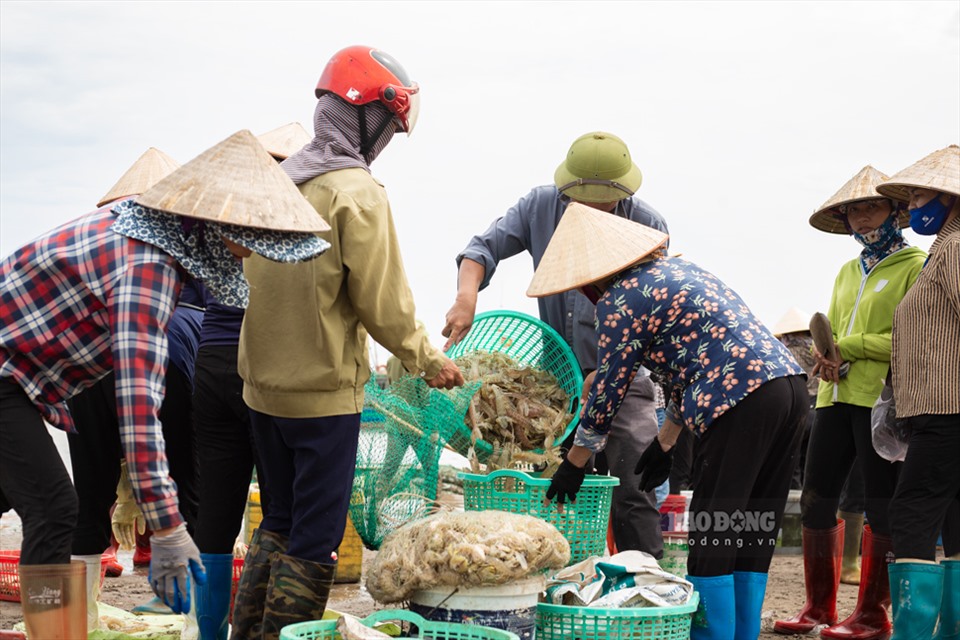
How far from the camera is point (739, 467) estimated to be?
4570mm

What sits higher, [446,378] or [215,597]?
[446,378]

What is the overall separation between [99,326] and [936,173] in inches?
149

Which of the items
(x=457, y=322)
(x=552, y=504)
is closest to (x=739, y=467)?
(x=552, y=504)

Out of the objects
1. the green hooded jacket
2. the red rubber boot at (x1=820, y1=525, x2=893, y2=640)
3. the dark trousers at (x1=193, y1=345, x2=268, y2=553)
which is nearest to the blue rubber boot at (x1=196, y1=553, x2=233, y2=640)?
the dark trousers at (x1=193, y1=345, x2=268, y2=553)

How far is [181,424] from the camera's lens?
529 cm

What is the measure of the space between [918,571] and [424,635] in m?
2.27

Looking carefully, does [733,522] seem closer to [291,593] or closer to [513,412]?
[513,412]

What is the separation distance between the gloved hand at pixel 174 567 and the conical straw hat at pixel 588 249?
2.02m

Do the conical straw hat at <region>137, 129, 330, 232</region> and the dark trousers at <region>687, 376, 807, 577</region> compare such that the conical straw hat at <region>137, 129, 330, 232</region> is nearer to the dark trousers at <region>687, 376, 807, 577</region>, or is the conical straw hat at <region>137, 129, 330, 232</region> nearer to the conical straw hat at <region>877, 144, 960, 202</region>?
the dark trousers at <region>687, 376, 807, 577</region>

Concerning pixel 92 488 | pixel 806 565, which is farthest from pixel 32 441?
pixel 806 565

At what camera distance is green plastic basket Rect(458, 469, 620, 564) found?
479 centimetres

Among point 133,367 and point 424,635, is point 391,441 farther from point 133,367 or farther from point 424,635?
point 133,367

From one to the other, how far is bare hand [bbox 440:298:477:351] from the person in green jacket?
1.84 meters

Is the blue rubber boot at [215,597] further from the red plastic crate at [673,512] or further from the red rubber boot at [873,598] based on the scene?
the red plastic crate at [673,512]
